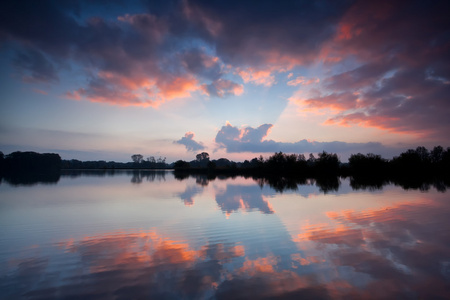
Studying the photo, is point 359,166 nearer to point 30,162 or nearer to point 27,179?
point 27,179

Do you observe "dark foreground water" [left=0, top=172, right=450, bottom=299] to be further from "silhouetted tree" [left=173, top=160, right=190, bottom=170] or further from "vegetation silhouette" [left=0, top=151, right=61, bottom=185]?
"vegetation silhouette" [left=0, top=151, right=61, bottom=185]

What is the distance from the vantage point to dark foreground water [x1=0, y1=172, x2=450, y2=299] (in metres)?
6.10

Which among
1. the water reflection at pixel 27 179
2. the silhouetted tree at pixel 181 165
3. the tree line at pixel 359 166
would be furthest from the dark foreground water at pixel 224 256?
the silhouetted tree at pixel 181 165

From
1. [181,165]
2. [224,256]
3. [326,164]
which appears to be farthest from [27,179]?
[181,165]

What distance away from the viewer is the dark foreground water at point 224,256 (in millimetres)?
6102

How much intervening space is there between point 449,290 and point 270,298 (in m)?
5.00

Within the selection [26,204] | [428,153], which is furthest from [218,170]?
[428,153]

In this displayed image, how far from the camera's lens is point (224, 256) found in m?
8.46

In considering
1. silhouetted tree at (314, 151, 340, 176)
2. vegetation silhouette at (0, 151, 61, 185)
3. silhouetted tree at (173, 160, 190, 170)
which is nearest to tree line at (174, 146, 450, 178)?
silhouetted tree at (314, 151, 340, 176)

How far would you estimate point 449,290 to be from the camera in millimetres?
6016

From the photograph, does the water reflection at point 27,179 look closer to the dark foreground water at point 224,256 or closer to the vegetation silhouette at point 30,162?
the dark foreground water at point 224,256

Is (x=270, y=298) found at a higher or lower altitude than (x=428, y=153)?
lower

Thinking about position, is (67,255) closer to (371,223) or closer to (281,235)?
(281,235)

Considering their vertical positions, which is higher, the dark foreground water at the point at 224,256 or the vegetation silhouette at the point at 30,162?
the vegetation silhouette at the point at 30,162
